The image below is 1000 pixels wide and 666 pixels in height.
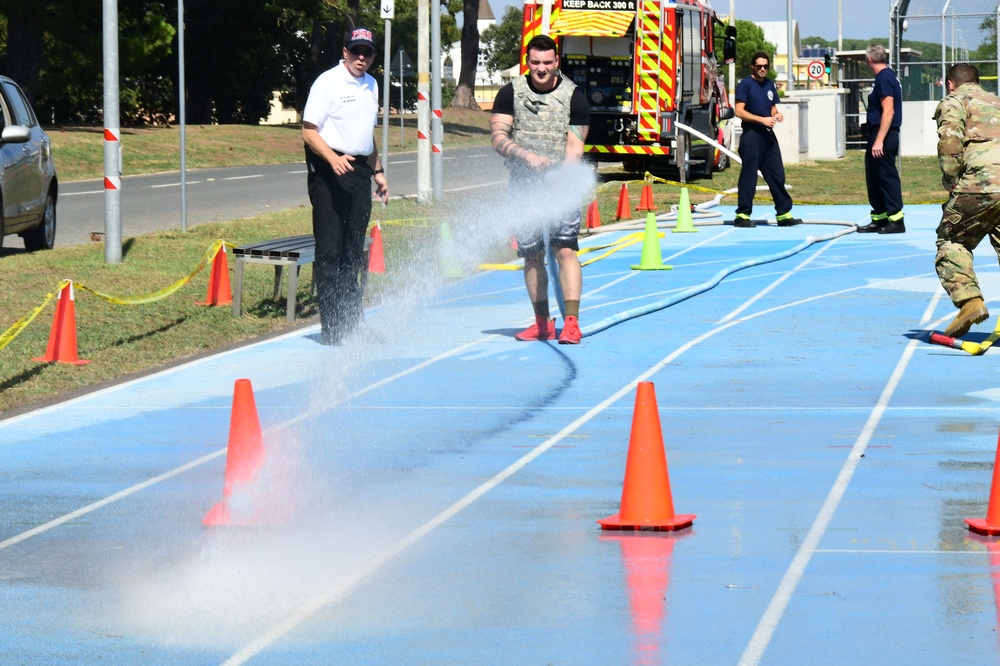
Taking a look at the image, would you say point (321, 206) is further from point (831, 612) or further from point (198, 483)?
point (831, 612)

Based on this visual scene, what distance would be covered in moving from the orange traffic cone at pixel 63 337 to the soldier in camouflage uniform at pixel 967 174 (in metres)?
5.90

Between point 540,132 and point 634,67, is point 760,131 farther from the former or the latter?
point 634,67

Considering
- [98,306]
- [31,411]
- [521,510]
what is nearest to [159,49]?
[98,306]

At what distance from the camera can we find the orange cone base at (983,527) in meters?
6.36

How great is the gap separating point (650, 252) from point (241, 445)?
1057 cm

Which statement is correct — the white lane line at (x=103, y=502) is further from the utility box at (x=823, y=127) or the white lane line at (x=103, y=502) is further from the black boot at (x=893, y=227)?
the utility box at (x=823, y=127)

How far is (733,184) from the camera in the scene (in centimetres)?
3266

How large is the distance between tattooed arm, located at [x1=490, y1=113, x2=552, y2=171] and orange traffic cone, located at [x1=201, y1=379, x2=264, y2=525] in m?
4.80

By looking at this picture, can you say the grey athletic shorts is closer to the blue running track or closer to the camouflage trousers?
the blue running track

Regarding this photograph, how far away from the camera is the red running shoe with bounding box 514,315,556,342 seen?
12.0m

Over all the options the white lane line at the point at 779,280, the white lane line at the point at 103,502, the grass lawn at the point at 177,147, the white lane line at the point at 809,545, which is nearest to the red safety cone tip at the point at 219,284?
the white lane line at the point at 779,280

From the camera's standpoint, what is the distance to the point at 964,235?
11.4m

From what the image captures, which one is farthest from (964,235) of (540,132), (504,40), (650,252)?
(504,40)

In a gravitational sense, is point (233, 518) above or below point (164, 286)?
below
